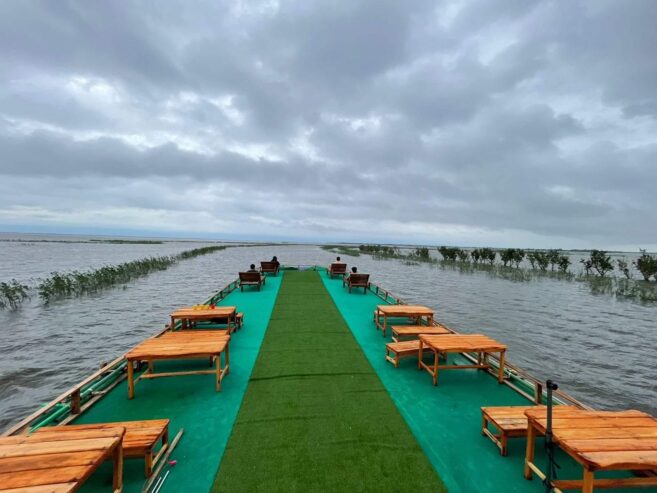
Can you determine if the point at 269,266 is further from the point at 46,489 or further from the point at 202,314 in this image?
the point at 46,489

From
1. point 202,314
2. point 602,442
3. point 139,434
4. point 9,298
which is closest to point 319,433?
point 139,434

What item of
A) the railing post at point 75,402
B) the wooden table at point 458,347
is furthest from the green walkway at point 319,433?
the railing post at point 75,402

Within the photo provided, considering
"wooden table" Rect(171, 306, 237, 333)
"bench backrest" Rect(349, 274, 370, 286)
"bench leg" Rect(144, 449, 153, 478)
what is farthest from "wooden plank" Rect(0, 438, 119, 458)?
"bench backrest" Rect(349, 274, 370, 286)

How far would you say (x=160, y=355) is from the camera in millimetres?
4941

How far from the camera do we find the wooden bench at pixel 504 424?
3721 mm

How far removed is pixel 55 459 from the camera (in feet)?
7.76

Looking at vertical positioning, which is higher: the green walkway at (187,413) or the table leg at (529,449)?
the table leg at (529,449)

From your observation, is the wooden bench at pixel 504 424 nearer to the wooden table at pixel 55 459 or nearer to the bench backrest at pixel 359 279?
the wooden table at pixel 55 459

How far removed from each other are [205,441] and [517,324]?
42.8 feet

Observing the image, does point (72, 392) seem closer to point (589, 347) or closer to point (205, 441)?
point (205, 441)

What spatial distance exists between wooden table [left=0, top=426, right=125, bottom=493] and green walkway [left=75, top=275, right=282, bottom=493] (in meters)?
0.70

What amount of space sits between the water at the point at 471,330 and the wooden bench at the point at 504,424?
458cm

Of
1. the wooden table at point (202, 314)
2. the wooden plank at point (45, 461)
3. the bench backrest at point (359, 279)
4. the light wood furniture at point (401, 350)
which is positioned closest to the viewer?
the wooden plank at point (45, 461)

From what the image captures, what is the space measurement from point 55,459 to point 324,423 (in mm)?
2985
